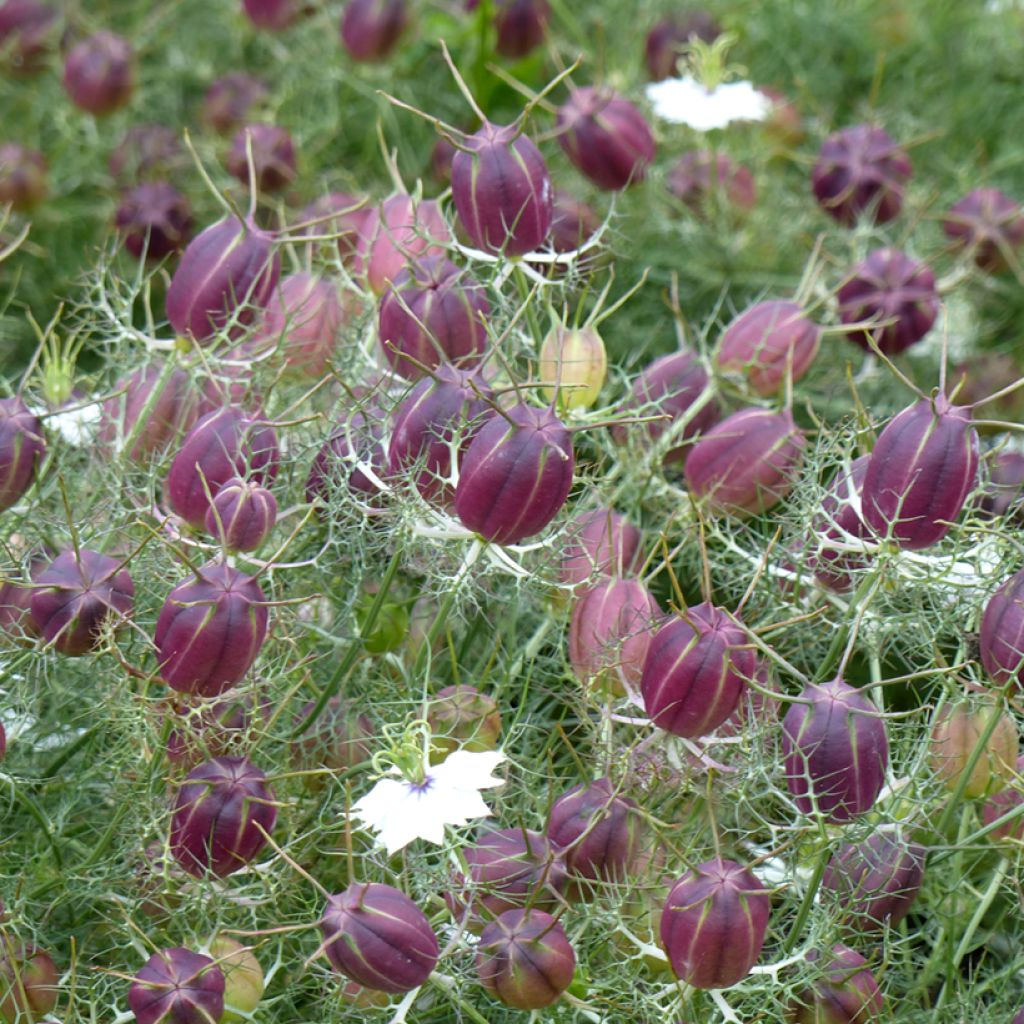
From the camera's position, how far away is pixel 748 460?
3.70ft

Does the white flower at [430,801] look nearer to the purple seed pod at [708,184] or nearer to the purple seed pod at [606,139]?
Answer: the purple seed pod at [606,139]

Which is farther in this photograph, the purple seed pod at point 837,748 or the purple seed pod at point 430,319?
the purple seed pod at point 430,319

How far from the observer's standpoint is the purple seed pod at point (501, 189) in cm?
104

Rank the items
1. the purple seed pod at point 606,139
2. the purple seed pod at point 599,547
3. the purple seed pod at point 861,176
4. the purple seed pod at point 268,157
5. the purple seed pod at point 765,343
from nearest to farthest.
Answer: the purple seed pod at point 599,547
the purple seed pod at point 765,343
the purple seed pod at point 606,139
the purple seed pod at point 861,176
the purple seed pod at point 268,157

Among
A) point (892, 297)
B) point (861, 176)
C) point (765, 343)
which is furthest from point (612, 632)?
point (861, 176)

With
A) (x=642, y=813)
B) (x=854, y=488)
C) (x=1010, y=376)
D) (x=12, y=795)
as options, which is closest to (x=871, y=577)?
(x=854, y=488)

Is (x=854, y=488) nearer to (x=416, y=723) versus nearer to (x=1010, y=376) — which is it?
(x=416, y=723)

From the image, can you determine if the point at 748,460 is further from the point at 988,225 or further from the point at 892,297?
the point at 988,225

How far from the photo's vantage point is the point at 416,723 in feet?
2.80

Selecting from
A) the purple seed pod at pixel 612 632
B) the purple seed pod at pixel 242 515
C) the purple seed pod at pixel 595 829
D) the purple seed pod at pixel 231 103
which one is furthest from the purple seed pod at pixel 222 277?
the purple seed pod at pixel 231 103

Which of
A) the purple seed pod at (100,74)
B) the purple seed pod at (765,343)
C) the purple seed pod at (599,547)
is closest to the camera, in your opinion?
the purple seed pod at (599,547)

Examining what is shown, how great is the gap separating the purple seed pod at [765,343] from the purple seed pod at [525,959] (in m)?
0.55

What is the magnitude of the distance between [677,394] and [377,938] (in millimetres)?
557

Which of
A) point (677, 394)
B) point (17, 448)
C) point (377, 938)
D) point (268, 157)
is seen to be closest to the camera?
point (377, 938)
